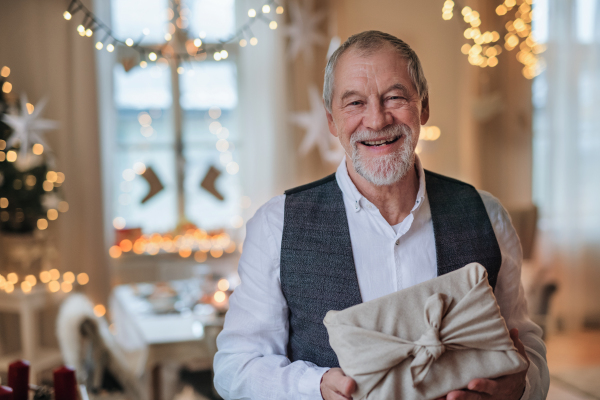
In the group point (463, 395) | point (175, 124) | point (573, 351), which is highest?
point (175, 124)

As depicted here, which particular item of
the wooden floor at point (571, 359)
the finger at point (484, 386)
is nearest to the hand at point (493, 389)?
the finger at point (484, 386)

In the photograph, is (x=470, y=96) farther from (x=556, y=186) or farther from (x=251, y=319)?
(x=251, y=319)

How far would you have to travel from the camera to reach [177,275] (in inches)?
172

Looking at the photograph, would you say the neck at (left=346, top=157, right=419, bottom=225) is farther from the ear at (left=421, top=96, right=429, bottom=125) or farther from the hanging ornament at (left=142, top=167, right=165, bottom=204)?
the hanging ornament at (left=142, top=167, right=165, bottom=204)

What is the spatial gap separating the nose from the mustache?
1 cm

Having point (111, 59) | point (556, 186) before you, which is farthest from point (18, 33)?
point (556, 186)

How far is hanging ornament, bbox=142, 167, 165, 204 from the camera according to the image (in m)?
4.33

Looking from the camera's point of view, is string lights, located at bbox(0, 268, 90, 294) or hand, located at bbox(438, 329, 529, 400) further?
string lights, located at bbox(0, 268, 90, 294)

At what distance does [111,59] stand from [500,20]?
10.5 feet

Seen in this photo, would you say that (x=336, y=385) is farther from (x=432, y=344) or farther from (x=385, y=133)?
(x=385, y=133)

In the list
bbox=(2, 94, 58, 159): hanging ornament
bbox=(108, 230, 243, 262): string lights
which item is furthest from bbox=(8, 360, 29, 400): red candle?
bbox=(108, 230, 243, 262): string lights

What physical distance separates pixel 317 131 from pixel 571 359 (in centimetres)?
253

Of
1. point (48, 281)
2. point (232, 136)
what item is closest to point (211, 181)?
point (232, 136)

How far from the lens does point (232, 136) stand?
15.2 ft
